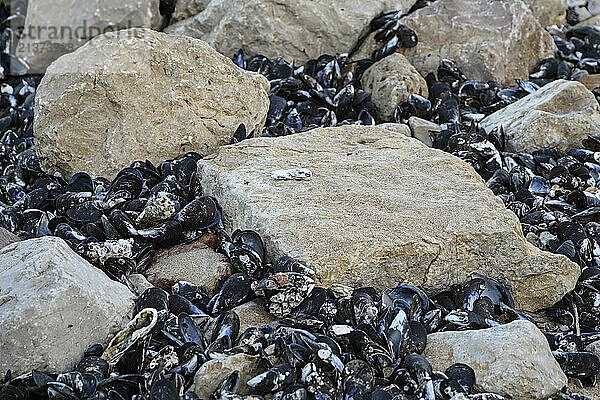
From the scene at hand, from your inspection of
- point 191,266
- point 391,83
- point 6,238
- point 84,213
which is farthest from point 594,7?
point 6,238

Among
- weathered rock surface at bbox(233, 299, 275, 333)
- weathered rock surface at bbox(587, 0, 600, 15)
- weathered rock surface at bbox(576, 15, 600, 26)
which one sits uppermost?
weathered rock surface at bbox(233, 299, 275, 333)

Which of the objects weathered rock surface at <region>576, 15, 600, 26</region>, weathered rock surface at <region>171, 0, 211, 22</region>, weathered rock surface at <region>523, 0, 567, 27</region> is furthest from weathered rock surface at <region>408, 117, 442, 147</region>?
weathered rock surface at <region>576, 15, 600, 26</region>

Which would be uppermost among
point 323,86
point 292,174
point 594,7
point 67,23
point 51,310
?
point 51,310

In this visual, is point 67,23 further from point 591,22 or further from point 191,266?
point 591,22

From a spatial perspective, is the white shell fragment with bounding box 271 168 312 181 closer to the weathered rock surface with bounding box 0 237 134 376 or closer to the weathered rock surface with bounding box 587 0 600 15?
the weathered rock surface with bounding box 0 237 134 376

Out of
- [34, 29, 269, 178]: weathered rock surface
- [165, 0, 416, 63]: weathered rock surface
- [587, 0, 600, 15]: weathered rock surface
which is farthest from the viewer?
[587, 0, 600, 15]: weathered rock surface

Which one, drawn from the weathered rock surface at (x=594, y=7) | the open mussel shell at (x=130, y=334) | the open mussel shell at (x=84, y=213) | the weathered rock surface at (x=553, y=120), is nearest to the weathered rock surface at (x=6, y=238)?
the open mussel shell at (x=84, y=213)

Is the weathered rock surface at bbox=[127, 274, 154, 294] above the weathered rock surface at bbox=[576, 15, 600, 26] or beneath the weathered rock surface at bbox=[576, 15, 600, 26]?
above
